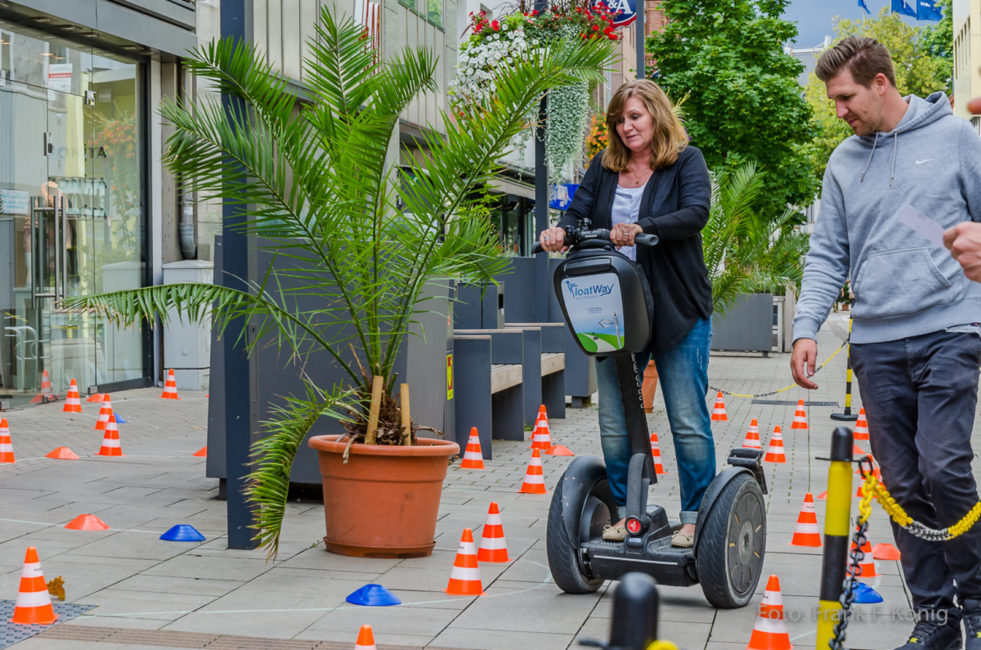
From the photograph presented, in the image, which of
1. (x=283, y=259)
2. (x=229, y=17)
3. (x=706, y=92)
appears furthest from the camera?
(x=706, y=92)

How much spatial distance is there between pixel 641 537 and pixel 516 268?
29.6 feet

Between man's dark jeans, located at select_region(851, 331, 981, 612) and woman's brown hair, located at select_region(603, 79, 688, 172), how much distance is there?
1192 millimetres

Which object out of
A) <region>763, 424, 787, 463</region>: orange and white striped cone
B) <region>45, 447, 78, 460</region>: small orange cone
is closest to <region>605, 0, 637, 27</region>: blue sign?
<region>763, 424, 787, 463</region>: orange and white striped cone

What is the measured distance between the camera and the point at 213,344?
7215 mm

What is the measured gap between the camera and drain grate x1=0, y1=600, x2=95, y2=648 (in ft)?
13.8

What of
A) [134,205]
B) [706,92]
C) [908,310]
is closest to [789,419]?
[134,205]

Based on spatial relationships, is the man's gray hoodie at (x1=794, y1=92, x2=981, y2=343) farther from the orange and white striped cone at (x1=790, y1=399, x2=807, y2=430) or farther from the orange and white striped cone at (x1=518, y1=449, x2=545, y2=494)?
the orange and white striped cone at (x1=790, y1=399, x2=807, y2=430)

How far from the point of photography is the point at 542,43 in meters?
12.4

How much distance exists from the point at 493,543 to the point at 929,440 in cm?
229

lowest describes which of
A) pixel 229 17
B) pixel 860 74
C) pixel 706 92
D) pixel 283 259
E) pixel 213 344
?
pixel 213 344

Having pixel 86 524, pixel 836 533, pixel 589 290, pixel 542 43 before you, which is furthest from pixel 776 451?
pixel 836 533

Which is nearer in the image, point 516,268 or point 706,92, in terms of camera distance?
point 516,268

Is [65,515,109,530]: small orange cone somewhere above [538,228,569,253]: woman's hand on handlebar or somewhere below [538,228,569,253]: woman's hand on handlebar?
below

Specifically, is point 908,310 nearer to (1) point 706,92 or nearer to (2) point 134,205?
(2) point 134,205
